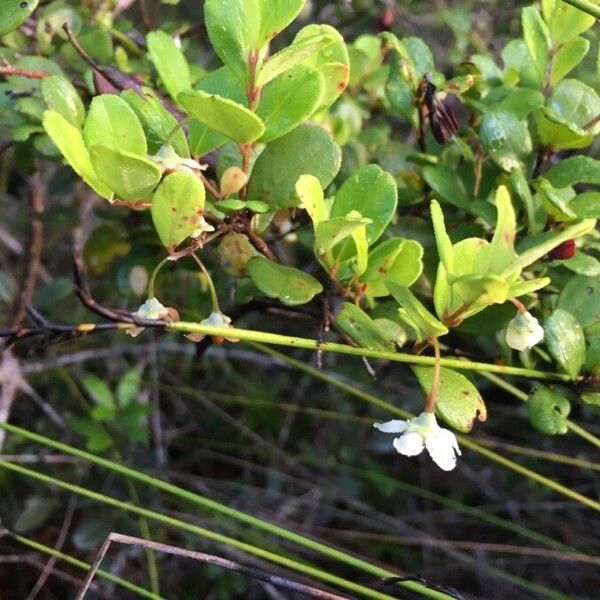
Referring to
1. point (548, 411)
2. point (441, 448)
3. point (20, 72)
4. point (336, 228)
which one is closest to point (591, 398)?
point (548, 411)

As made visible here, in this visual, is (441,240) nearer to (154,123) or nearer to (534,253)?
(534,253)

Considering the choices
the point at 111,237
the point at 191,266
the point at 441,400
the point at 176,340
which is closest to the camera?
the point at 441,400

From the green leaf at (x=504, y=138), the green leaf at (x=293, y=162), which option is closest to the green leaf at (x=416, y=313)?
the green leaf at (x=293, y=162)

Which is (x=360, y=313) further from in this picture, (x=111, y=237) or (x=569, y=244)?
(x=111, y=237)

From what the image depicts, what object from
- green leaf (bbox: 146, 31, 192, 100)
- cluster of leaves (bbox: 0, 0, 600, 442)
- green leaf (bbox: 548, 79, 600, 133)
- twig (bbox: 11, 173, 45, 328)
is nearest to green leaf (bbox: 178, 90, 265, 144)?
cluster of leaves (bbox: 0, 0, 600, 442)

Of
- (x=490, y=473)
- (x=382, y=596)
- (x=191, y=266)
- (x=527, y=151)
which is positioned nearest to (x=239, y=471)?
(x=490, y=473)
